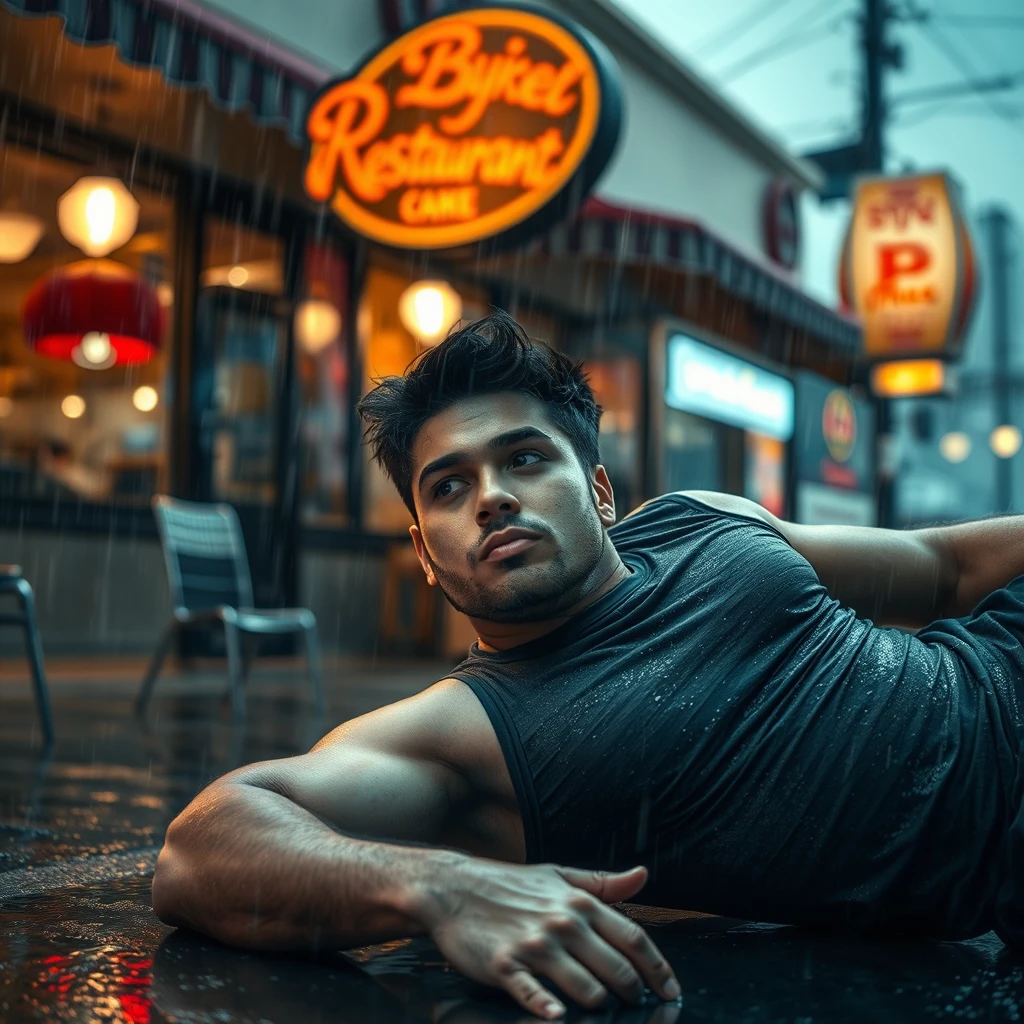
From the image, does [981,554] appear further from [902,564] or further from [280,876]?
[280,876]

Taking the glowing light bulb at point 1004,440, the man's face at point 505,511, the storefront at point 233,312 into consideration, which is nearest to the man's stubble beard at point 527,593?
the man's face at point 505,511

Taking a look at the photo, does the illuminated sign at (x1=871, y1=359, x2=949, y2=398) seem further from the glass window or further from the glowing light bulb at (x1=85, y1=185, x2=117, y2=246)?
the glowing light bulb at (x1=85, y1=185, x2=117, y2=246)

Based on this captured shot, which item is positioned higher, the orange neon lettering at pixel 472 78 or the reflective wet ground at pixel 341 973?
the orange neon lettering at pixel 472 78

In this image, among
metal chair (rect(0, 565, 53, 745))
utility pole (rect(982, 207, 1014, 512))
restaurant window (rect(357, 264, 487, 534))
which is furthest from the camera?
utility pole (rect(982, 207, 1014, 512))

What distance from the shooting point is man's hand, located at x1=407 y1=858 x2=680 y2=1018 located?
1.39 metres

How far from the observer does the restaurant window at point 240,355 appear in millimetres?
8898

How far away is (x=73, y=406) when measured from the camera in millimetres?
8922

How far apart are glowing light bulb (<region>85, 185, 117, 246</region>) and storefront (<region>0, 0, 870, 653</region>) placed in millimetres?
17

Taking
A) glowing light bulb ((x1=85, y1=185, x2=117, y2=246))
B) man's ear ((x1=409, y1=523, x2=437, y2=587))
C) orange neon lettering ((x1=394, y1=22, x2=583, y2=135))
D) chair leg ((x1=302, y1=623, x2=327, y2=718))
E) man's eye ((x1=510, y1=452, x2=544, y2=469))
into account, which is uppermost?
orange neon lettering ((x1=394, y1=22, x2=583, y2=135))

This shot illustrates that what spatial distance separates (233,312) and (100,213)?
5.97 feet

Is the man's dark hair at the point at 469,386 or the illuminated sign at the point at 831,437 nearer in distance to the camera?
the man's dark hair at the point at 469,386

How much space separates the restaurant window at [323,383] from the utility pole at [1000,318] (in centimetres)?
3443

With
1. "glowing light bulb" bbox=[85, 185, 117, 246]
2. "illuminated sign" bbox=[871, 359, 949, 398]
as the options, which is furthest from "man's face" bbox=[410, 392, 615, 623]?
"illuminated sign" bbox=[871, 359, 949, 398]

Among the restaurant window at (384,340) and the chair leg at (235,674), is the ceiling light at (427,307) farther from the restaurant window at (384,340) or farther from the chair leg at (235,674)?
the chair leg at (235,674)
